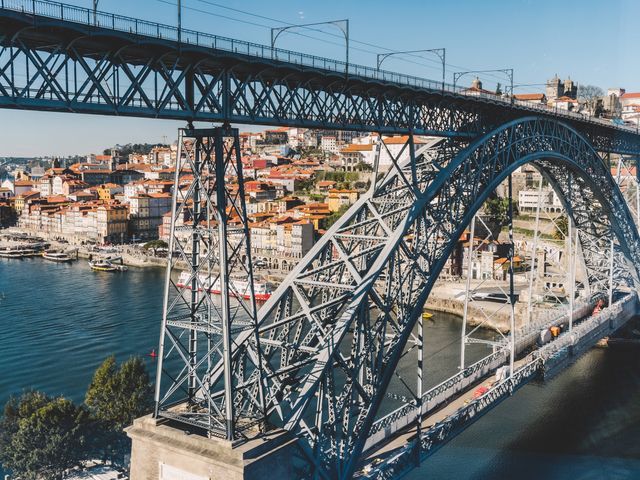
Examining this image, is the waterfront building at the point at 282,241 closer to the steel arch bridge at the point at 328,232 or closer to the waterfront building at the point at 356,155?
the waterfront building at the point at 356,155

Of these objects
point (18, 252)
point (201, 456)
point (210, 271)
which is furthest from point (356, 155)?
point (201, 456)

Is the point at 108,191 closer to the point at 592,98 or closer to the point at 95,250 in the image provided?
the point at 95,250

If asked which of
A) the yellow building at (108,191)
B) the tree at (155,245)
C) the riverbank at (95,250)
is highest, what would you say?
the yellow building at (108,191)

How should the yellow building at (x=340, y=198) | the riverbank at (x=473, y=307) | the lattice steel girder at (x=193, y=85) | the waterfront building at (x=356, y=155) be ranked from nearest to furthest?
the lattice steel girder at (x=193, y=85) < the riverbank at (x=473, y=307) < the yellow building at (x=340, y=198) < the waterfront building at (x=356, y=155)

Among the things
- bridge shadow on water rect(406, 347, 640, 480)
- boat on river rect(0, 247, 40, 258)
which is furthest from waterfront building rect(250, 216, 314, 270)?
bridge shadow on water rect(406, 347, 640, 480)

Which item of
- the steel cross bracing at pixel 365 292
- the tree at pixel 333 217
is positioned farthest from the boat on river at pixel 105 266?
the steel cross bracing at pixel 365 292

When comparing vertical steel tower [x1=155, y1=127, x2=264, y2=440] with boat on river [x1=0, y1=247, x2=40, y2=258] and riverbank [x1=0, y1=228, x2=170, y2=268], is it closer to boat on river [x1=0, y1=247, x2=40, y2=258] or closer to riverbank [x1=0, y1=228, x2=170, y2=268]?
riverbank [x1=0, y1=228, x2=170, y2=268]

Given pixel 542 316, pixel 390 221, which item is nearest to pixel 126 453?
pixel 390 221
